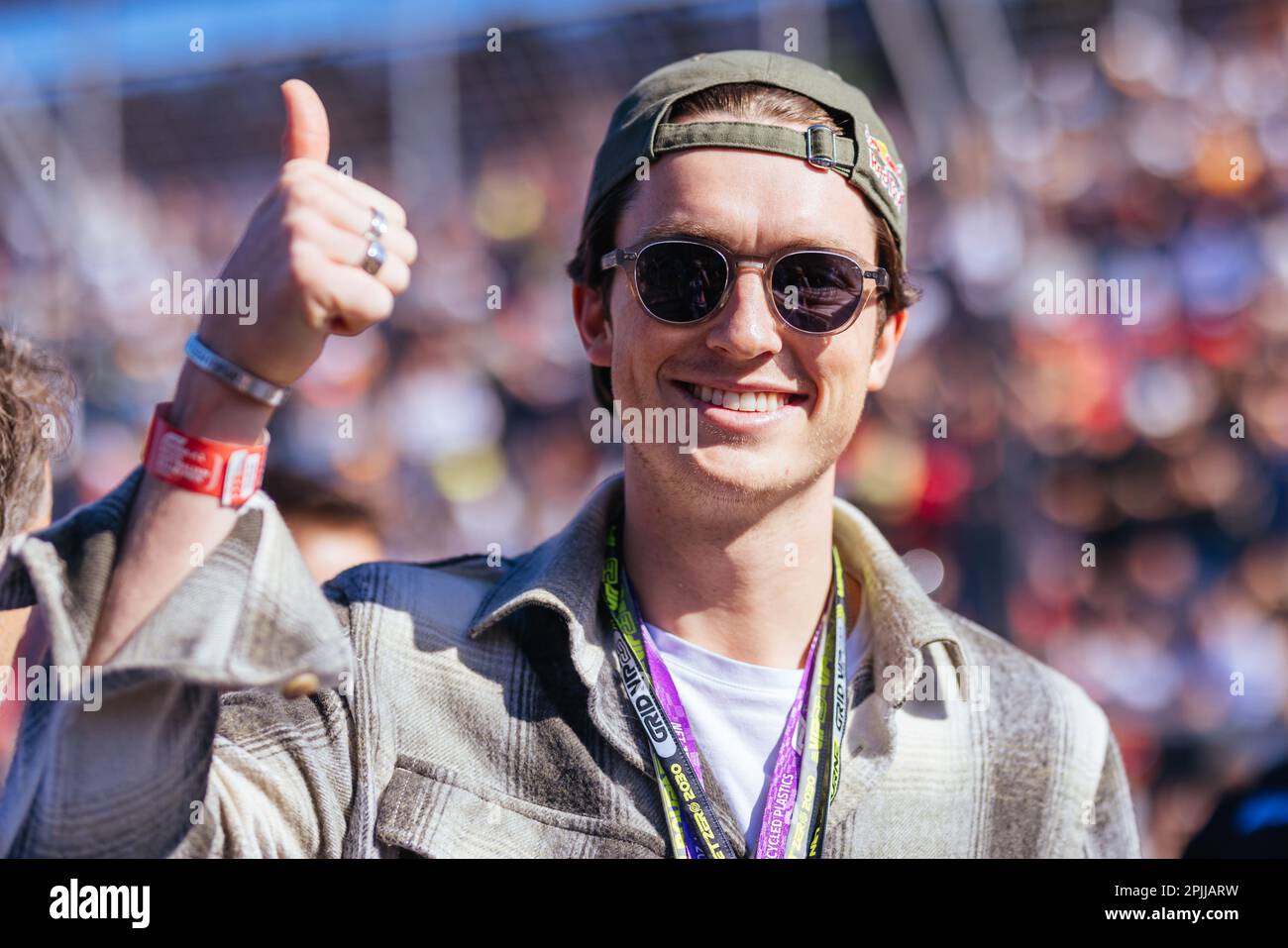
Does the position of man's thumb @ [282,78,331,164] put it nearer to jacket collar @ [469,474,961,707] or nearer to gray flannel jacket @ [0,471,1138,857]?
gray flannel jacket @ [0,471,1138,857]

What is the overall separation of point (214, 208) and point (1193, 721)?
763 cm

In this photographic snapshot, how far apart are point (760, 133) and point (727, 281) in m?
0.25

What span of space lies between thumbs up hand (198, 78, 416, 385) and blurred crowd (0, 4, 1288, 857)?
4.05 metres

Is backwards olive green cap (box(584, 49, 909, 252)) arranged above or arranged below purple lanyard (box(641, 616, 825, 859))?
above

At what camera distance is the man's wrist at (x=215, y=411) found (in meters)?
1.32

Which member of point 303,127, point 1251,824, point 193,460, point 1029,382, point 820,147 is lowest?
point 1251,824

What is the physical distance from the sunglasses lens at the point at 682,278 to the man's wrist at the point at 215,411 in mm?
776

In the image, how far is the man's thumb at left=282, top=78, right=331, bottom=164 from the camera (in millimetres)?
1377

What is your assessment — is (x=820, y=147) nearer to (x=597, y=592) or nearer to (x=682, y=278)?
(x=682, y=278)

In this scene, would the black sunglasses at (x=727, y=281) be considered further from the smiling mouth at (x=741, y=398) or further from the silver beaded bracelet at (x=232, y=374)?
the silver beaded bracelet at (x=232, y=374)

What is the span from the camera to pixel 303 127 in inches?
54.2

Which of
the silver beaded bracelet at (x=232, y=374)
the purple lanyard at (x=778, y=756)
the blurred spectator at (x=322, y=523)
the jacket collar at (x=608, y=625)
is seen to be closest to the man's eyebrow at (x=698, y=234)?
the jacket collar at (x=608, y=625)

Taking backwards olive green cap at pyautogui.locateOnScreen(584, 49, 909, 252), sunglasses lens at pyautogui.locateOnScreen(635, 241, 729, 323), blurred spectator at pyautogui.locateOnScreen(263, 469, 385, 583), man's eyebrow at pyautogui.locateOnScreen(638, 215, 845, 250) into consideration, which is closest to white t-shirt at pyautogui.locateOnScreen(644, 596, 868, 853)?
sunglasses lens at pyautogui.locateOnScreen(635, 241, 729, 323)

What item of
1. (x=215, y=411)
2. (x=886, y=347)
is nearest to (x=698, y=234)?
(x=886, y=347)
